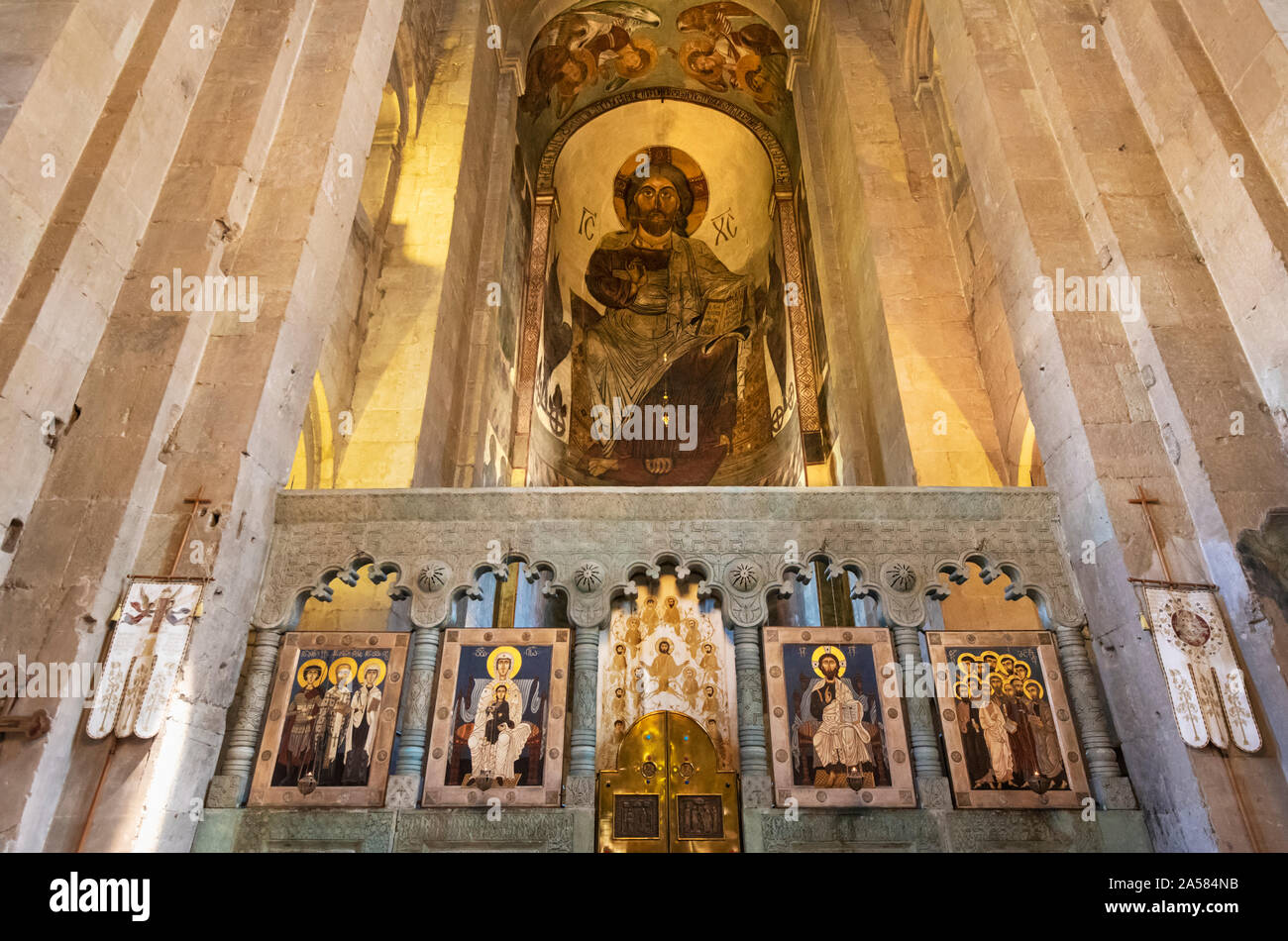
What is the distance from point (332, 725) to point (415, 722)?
513mm

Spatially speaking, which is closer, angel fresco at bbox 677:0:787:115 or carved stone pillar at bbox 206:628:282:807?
carved stone pillar at bbox 206:628:282:807

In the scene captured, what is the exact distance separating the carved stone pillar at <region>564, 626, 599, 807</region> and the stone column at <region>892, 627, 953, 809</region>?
190 cm

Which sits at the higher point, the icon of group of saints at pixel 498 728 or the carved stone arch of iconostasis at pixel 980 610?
the carved stone arch of iconostasis at pixel 980 610

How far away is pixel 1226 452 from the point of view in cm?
496

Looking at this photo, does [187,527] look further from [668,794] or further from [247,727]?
[668,794]

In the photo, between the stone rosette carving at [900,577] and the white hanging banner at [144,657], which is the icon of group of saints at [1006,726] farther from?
the white hanging banner at [144,657]

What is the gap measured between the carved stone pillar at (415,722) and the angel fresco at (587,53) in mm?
12725

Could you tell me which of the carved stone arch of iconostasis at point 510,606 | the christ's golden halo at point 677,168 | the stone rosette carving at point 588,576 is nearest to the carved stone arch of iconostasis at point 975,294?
the stone rosette carving at point 588,576

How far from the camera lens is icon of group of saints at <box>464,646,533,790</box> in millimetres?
4926

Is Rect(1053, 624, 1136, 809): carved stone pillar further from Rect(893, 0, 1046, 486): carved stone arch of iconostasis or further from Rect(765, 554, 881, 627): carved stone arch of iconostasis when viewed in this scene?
Rect(765, 554, 881, 627): carved stone arch of iconostasis

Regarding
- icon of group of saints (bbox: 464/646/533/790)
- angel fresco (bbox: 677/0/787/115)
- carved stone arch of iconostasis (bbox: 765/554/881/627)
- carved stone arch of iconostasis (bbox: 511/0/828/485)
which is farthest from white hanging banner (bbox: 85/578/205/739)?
angel fresco (bbox: 677/0/787/115)

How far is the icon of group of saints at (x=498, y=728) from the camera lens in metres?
4.93
